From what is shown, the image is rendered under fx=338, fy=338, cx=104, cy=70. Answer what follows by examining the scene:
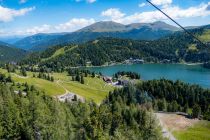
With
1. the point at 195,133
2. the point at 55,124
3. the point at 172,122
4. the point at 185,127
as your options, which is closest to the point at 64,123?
the point at 55,124

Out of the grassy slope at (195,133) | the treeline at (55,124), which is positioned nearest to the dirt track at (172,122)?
the grassy slope at (195,133)

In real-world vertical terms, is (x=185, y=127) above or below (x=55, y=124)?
below

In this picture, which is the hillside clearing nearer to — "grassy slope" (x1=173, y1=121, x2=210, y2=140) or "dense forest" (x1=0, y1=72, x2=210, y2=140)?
"grassy slope" (x1=173, y1=121, x2=210, y2=140)

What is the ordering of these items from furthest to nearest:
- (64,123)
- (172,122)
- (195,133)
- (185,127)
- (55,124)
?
(172,122) < (185,127) < (195,133) < (64,123) < (55,124)

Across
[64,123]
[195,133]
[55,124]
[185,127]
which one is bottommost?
[195,133]

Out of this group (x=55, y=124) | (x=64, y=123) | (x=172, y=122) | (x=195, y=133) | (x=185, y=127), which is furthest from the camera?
(x=172, y=122)

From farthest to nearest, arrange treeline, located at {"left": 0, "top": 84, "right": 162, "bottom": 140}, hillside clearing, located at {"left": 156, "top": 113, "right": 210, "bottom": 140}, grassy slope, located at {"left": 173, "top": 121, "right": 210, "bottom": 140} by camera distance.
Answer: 1. hillside clearing, located at {"left": 156, "top": 113, "right": 210, "bottom": 140}
2. grassy slope, located at {"left": 173, "top": 121, "right": 210, "bottom": 140}
3. treeline, located at {"left": 0, "top": 84, "right": 162, "bottom": 140}

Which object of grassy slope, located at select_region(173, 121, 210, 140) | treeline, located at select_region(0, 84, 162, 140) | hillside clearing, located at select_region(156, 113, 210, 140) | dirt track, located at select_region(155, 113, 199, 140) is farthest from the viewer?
dirt track, located at select_region(155, 113, 199, 140)

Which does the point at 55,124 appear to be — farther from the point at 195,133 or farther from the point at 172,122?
the point at 172,122

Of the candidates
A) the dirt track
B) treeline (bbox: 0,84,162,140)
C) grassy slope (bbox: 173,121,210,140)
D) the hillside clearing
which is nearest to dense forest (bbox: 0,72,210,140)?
treeline (bbox: 0,84,162,140)

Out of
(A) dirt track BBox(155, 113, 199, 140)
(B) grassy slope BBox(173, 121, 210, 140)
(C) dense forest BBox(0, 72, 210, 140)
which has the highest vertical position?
Result: (C) dense forest BBox(0, 72, 210, 140)
